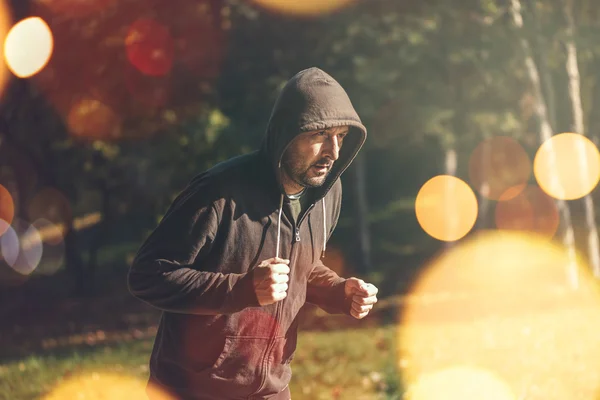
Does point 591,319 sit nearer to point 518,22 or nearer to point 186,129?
point 518,22

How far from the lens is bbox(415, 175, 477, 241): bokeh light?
19.1 metres

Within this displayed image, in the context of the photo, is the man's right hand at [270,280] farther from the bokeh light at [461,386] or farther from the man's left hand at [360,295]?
the bokeh light at [461,386]

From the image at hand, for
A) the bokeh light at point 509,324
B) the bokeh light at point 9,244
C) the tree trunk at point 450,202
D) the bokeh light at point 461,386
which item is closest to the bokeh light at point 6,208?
the bokeh light at point 9,244

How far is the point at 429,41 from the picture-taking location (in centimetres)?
1266

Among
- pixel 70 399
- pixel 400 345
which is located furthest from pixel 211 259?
pixel 400 345

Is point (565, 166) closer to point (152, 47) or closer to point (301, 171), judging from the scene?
point (152, 47)

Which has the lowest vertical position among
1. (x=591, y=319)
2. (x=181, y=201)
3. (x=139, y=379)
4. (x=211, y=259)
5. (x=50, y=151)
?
(x=591, y=319)

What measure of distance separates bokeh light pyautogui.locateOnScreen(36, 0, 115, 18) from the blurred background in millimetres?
34

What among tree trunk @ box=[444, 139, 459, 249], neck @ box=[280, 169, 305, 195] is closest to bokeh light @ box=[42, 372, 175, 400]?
neck @ box=[280, 169, 305, 195]

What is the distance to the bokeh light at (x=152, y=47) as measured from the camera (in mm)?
11891

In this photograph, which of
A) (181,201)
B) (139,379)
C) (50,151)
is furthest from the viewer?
(50,151)

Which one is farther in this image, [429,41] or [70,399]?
[429,41]

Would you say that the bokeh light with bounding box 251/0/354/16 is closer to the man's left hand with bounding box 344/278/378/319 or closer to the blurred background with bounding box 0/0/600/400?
the blurred background with bounding box 0/0/600/400

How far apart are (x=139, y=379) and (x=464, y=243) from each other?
1154cm
